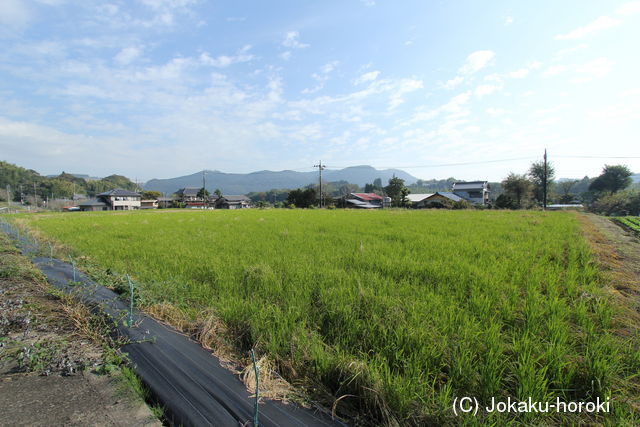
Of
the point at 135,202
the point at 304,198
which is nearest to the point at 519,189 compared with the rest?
the point at 304,198

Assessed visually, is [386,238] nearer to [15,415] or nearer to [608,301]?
[608,301]

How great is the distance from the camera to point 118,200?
48.0m

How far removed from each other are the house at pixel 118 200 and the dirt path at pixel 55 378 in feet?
184

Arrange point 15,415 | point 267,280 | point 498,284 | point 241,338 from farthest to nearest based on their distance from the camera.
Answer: point 267,280 → point 498,284 → point 241,338 → point 15,415

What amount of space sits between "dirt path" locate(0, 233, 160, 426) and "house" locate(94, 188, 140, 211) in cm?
5602

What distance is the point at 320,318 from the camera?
2648mm

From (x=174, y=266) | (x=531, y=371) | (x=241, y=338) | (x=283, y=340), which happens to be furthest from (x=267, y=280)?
(x=531, y=371)

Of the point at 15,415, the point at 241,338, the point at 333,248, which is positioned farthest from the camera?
the point at 333,248

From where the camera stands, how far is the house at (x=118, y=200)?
156 ft

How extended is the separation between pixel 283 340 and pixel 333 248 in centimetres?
377

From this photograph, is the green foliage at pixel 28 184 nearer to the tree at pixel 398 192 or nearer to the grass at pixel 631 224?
the tree at pixel 398 192

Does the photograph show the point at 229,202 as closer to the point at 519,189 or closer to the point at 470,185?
the point at 470,185

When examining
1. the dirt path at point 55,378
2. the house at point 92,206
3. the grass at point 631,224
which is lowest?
the grass at point 631,224

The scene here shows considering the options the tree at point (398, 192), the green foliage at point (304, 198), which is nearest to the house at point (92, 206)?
the green foliage at point (304, 198)
